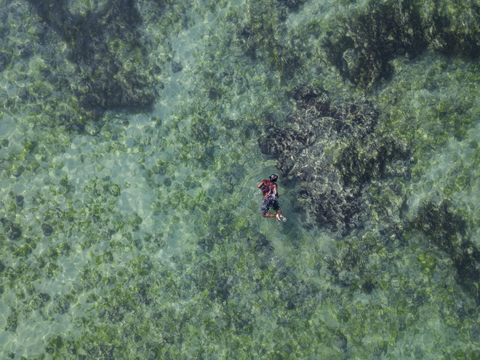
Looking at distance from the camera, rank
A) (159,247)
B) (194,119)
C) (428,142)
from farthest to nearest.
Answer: (194,119)
(159,247)
(428,142)

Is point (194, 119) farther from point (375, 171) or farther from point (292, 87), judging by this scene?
point (375, 171)

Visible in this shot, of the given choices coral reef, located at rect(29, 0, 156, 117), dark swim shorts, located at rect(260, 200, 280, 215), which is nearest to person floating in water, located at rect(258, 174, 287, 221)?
dark swim shorts, located at rect(260, 200, 280, 215)

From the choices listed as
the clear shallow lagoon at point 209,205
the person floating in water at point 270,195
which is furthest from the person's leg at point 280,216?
the clear shallow lagoon at point 209,205

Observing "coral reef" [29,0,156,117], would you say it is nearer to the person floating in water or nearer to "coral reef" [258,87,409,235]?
the person floating in water

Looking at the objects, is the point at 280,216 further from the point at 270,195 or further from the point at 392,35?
the point at 392,35

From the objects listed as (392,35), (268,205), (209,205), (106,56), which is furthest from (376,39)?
(106,56)

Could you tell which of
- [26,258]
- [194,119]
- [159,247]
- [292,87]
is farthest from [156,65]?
[26,258]
